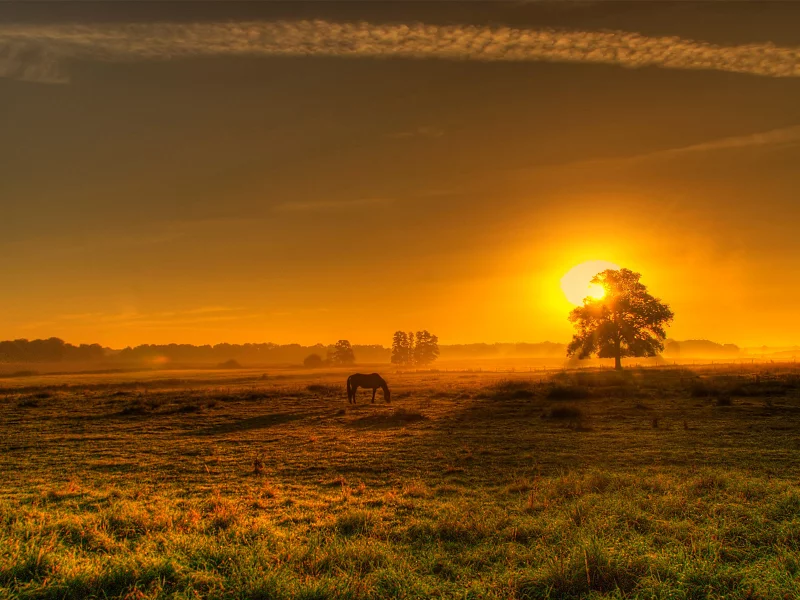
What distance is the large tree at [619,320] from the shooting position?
65812mm

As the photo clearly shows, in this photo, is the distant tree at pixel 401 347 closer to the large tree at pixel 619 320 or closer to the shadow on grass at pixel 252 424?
the large tree at pixel 619 320

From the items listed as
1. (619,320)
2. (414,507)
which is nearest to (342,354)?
(619,320)

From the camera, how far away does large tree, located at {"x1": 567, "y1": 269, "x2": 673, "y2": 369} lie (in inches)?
2591

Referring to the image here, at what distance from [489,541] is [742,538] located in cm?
392

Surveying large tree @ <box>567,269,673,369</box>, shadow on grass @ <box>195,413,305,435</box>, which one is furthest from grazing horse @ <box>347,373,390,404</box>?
large tree @ <box>567,269,673,369</box>

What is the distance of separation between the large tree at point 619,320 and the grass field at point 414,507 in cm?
4317

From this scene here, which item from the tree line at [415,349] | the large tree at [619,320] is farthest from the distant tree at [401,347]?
the large tree at [619,320]

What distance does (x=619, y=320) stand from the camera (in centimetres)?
6669

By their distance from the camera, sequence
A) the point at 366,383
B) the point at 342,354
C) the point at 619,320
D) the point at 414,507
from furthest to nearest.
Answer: the point at 342,354, the point at 619,320, the point at 366,383, the point at 414,507

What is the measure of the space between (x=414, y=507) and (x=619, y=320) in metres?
64.1

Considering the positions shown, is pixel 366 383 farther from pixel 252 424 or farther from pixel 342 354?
pixel 342 354

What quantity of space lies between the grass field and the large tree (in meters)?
43.2

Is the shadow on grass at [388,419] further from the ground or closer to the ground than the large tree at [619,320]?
closer to the ground

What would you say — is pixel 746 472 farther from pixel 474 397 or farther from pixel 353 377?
pixel 353 377
